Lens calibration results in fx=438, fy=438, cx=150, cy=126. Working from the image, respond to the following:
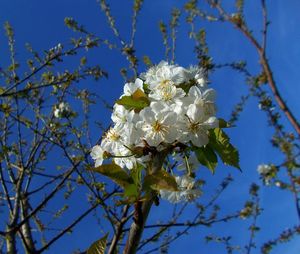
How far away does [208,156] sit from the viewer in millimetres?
1443

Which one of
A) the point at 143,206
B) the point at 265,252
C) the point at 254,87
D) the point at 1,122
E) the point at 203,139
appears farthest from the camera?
the point at 1,122

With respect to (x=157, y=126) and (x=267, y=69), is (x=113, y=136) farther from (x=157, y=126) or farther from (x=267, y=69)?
(x=267, y=69)

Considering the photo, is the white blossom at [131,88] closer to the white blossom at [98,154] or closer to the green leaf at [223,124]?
the white blossom at [98,154]

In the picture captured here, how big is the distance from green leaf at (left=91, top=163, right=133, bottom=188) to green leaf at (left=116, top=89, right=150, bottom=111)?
1.08 feet

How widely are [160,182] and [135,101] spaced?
458 millimetres

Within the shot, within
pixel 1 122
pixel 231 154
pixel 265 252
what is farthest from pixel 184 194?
pixel 1 122

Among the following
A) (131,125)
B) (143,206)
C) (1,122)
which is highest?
(1,122)

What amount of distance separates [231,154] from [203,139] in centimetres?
13

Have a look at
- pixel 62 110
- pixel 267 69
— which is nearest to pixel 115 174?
pixel 267 69

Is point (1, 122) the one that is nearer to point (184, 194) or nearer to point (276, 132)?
point (276, 132)

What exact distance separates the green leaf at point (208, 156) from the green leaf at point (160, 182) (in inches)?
11.9

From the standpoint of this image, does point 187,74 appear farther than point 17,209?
No

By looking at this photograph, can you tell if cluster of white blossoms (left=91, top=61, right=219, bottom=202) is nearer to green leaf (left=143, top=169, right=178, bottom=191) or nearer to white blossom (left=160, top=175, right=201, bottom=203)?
white blossom (left=160, top=175, right=201, bottom=203)

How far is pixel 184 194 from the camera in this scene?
1.57 metres
